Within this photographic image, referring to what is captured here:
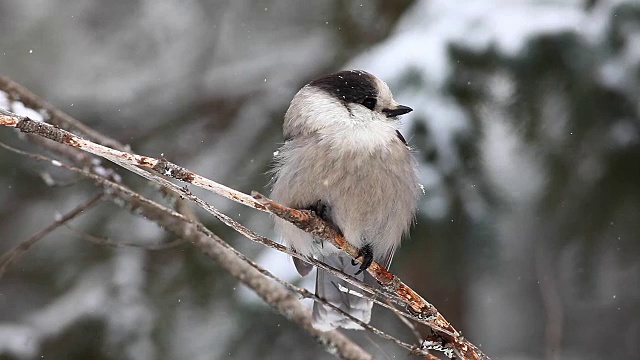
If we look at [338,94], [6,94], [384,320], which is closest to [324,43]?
[384,320]

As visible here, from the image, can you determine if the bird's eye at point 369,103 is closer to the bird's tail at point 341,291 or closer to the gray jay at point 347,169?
the gray jay at point 347,169

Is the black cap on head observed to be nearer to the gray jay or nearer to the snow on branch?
the gray jay

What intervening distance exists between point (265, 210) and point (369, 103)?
91 centimetres

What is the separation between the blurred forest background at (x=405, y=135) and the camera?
3389mm

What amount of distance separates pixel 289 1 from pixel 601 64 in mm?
2923

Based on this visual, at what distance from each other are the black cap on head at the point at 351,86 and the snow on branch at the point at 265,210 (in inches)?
22.9

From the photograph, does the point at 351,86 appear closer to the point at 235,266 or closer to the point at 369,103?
the point at 369,103

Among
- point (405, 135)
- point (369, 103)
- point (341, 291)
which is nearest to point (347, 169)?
point (369, 103)

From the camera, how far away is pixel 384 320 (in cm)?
Answer: 410

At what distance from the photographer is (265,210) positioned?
1979mm

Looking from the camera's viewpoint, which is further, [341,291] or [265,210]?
[341,291]

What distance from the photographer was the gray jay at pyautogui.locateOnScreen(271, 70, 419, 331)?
103 inches

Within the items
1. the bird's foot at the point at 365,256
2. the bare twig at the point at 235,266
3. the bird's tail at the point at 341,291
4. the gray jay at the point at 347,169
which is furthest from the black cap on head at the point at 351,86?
the bare twig at the point at 235,266

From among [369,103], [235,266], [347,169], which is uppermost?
[369,103]
